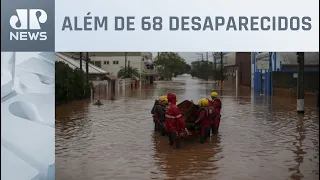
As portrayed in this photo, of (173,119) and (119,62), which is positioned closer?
(173,119)

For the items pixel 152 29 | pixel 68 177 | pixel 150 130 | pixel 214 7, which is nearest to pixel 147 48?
pixel 152 29

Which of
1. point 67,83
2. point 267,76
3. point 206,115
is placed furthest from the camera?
point 267,76

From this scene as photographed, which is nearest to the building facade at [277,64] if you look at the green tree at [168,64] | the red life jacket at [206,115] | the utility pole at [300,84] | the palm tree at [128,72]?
the utility pole at [300,84]

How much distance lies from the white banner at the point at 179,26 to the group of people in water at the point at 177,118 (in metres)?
4.95

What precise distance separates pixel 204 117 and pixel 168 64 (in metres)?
82.8

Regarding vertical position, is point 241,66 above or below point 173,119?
above

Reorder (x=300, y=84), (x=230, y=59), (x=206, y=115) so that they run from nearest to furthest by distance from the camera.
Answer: (x=206, y=115), (x=300, y=84), (x=230, y=59)

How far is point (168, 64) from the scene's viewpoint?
94562mm

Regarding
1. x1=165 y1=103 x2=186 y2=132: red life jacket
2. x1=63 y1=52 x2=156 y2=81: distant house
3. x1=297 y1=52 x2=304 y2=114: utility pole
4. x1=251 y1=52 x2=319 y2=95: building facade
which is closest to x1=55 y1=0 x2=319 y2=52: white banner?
x1=165 y1=103 x2=186 y2=132: red life jacket

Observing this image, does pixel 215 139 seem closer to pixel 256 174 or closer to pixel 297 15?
pixel 256 174

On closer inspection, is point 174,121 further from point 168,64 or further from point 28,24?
point 168,64

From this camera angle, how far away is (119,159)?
34.1ft

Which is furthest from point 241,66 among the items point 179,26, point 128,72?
point 179,26

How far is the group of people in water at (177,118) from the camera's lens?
10805 mm
